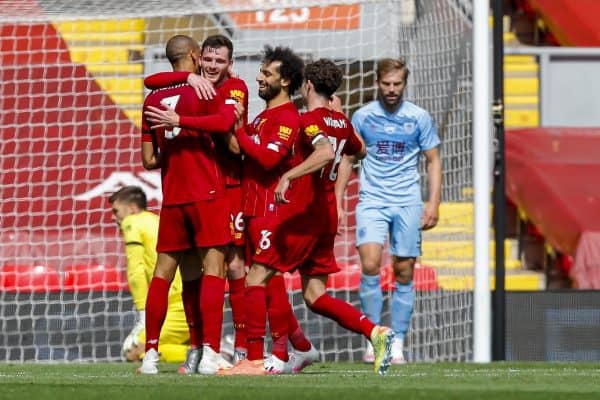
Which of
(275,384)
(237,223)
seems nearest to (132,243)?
(237,223)

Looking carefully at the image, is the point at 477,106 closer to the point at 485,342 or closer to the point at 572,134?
the point at 485,342

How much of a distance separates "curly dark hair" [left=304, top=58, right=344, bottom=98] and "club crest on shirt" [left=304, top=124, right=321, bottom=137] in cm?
26

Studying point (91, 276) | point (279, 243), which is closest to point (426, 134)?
point (279, 243)

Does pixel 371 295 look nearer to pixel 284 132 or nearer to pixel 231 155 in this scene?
pixel 231 155

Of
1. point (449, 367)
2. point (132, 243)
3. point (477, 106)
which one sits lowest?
point (449, 367)

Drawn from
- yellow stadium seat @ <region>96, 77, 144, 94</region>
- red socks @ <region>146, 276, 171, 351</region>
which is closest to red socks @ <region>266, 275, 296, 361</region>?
red socks @ <region>146, 276, 171, 351</region>

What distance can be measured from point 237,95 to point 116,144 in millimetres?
5216

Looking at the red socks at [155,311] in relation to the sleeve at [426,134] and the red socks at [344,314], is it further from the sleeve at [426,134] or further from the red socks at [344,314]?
the sleeve at [426,134]

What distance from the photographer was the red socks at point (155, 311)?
7363 mm

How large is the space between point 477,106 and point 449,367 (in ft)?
6.77

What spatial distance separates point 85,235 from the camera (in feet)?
39.3

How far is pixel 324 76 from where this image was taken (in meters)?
7.29

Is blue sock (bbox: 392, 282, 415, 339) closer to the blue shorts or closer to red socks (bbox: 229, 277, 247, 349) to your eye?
the blue shorts

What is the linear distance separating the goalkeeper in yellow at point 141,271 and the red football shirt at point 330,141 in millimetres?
2527
